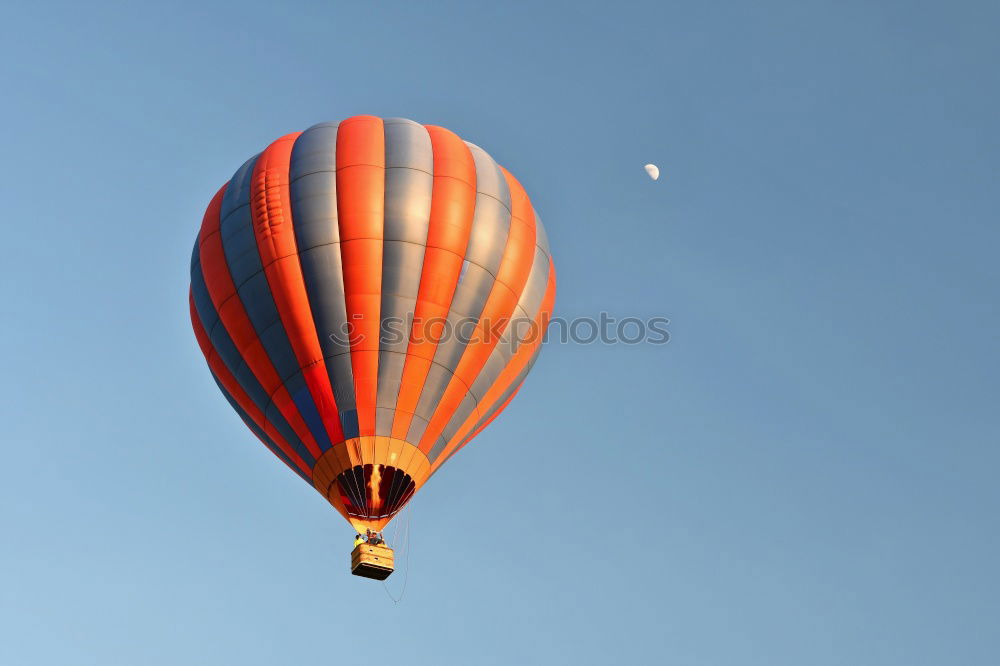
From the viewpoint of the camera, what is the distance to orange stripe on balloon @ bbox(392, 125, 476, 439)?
3053 cm

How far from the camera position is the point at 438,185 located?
1239 inches

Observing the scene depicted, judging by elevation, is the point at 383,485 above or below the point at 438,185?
below

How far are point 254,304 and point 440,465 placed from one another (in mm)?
4667

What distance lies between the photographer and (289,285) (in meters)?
30.6

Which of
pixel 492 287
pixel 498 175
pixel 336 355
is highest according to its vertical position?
pixel 498 175

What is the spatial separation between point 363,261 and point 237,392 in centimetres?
374

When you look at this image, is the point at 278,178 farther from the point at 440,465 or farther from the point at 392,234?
the point at 440,465

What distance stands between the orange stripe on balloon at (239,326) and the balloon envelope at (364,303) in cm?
3

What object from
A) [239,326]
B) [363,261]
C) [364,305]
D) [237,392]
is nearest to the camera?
[364,305]

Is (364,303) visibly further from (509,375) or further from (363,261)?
(509,375)

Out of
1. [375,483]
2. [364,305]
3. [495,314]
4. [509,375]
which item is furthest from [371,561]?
[495,314]

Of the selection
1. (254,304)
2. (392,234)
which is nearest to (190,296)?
(254,304)

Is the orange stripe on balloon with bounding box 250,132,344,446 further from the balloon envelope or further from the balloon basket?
the balloon basket

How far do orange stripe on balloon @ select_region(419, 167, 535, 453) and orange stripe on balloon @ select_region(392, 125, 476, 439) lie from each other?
0.68 meters
